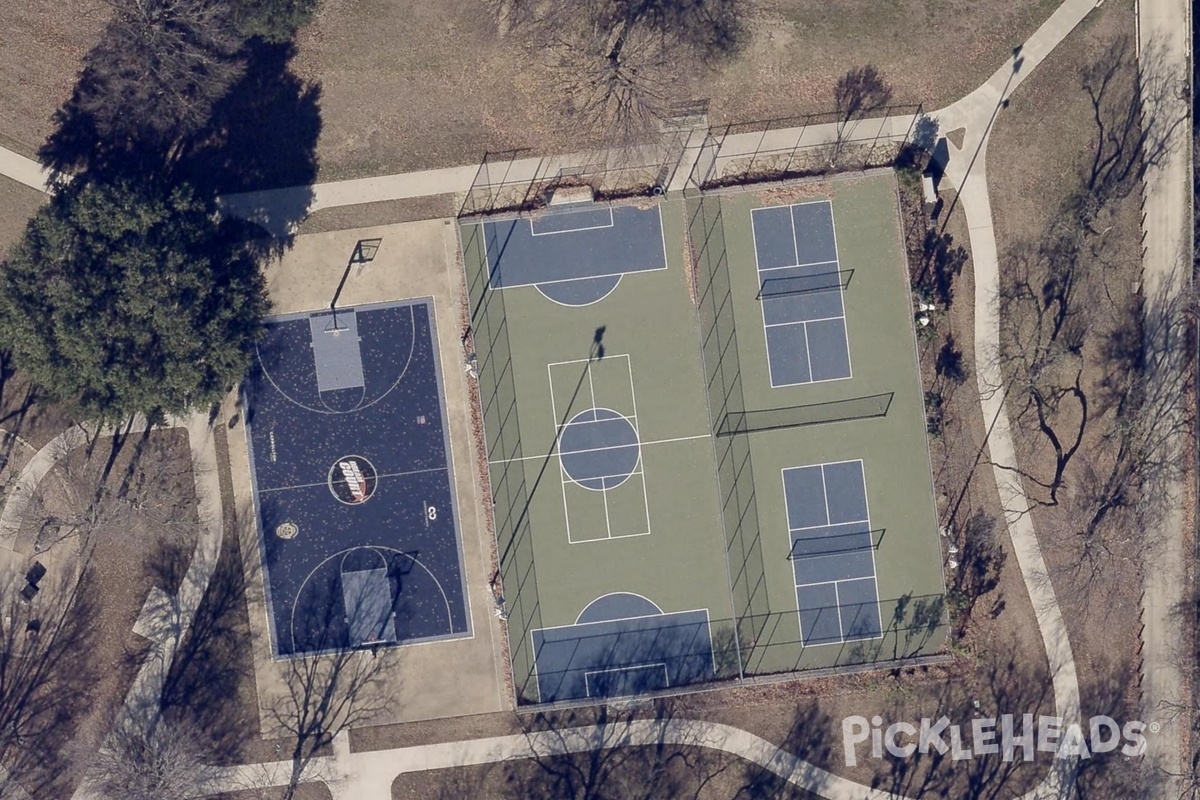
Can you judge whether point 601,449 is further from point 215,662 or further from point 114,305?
point 114,305

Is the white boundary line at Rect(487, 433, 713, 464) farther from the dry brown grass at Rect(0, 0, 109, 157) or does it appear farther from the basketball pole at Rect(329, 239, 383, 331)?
the dry brown grass at Rect(0, 0, 109, 157)

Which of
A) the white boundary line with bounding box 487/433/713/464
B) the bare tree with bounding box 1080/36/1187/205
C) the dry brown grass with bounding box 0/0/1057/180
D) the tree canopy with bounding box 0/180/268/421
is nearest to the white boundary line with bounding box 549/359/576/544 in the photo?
the white boundary line with bounding box 487/433/713/464

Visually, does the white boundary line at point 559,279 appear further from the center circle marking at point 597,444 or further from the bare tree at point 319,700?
the bare tree at point 319,700

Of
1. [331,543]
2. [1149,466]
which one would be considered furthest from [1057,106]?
[331,543]

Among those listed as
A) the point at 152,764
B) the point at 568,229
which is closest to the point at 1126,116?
the point at 568,229

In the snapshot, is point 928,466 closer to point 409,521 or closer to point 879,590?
point 879,590

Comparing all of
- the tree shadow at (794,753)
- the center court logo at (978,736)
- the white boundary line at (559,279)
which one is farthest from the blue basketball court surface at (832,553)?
the white boundary line at (559,279)

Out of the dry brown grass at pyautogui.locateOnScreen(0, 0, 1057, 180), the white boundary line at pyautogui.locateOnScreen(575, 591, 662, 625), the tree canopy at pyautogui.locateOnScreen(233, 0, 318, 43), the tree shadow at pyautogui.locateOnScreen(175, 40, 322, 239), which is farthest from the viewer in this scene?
the white boundary line at pyautogui.locateOnScreen(575, 591, 662, 625)
